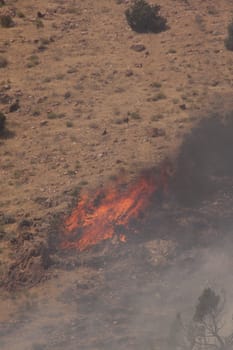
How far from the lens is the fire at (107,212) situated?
Answer: 87.9 ft

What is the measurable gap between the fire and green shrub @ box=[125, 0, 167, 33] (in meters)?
14.8

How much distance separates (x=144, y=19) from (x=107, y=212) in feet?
56.9

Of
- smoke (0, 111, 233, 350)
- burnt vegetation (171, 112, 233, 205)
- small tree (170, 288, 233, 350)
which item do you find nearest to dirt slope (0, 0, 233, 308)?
burnt vegetation (171, 112, 233, 205)

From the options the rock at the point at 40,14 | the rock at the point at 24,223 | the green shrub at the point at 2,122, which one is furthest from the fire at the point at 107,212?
the rock at the point at 40,14

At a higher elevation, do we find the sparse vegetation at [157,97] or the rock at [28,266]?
the sparse vegetation at [157,97]

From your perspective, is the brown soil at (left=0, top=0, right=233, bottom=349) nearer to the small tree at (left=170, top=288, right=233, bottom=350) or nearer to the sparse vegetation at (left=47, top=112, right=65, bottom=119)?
the sparse vegetation at (left=47, top=112, right=65, bottom=119)

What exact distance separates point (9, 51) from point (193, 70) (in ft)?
34.4

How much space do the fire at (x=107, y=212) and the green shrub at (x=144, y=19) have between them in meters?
14.8

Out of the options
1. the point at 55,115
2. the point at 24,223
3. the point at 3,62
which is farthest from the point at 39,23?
the point at 24,223

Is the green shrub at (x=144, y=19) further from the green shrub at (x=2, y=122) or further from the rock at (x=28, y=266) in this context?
the rock at (x=28, y=266)

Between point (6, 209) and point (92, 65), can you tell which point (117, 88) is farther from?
point (6, 209)

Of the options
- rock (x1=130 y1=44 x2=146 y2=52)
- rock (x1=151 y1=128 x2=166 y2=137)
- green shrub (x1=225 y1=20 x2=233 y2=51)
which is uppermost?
green shrub (x1=225 y1=20 x2=233 y2=51)

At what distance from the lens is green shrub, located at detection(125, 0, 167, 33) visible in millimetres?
41406

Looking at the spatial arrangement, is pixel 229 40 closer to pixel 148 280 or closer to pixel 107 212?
pixel 107 212
